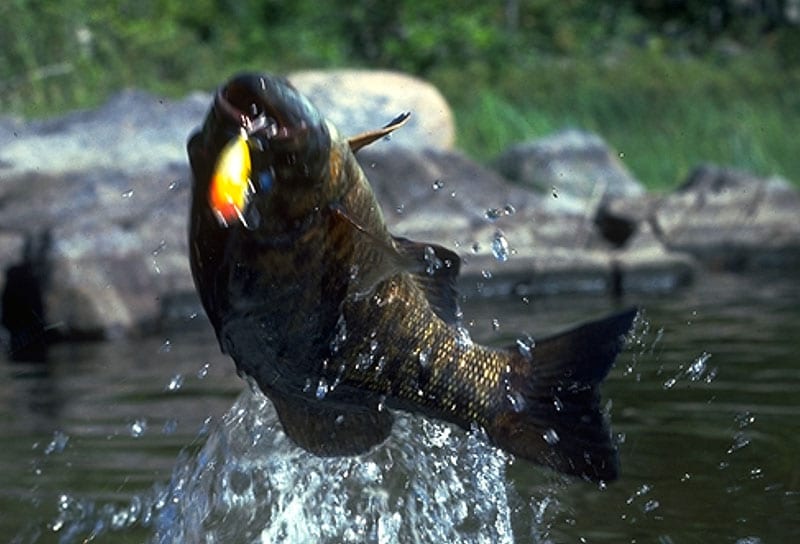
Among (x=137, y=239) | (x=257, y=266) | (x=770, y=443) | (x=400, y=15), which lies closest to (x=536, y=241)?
(x=137, y=239)

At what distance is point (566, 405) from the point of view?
344 centimetres

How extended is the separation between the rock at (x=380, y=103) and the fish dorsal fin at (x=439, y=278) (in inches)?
353

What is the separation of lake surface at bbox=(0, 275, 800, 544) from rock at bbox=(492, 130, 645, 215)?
589 cm

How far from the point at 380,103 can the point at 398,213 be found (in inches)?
116

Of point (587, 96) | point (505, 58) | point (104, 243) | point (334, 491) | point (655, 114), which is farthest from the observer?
point (505, 58)

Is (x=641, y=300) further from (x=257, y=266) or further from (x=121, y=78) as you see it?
(x=121, y=78)

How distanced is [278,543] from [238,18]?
21.0 metres

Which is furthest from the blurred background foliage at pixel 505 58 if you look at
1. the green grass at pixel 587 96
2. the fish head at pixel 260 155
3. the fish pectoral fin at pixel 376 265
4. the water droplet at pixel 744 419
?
the fish head at pixel 260 155

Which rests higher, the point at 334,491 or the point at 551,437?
the point at 551,437

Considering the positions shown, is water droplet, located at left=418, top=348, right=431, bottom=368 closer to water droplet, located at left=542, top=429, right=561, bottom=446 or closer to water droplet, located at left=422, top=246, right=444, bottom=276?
water droplet, located at left=422, top=246, right=444, bottom=276

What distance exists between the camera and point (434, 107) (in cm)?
1418

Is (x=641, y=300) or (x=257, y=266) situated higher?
(x=257, y=266)

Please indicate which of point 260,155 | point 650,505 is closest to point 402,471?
point 650,505

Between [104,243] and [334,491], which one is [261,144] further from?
[104,243]
